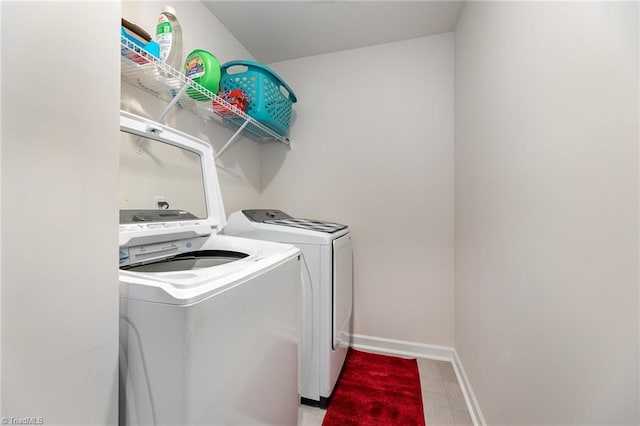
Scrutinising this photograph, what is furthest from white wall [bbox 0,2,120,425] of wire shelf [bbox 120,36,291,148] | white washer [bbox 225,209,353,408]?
white washer [bbox 225,209,353,408]

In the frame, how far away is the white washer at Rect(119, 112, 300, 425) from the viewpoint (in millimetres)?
616

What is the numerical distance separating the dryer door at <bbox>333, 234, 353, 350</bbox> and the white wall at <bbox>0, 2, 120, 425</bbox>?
1.18 metres

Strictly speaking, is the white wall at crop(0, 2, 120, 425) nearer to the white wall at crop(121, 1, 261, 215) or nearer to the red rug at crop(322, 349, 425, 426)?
the white wall at crop(121, 1, 261, 215)

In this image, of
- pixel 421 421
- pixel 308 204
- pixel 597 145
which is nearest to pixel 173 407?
pixel 597 145

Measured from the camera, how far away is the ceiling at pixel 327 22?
5.82 ft

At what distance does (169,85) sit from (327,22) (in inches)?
51.0

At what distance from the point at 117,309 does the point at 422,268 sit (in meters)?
2.01

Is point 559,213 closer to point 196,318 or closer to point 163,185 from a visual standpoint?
point 196,318

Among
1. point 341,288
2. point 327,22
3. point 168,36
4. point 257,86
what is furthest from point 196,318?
point 327,22

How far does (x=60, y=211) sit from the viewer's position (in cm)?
50

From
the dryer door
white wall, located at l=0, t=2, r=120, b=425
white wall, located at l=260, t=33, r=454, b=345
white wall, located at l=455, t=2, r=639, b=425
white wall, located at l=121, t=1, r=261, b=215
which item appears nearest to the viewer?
white wall, located at l=0, t=2, r=120, b=425

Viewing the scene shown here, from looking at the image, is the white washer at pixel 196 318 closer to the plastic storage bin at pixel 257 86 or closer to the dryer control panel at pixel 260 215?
the dryer control panel at pixel 260 215

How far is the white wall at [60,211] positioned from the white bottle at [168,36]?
0.76m

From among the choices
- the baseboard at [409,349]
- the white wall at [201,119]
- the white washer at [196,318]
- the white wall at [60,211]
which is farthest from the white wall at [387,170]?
the white wall at [60,211]
